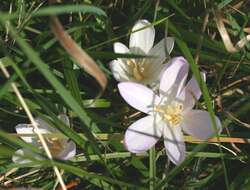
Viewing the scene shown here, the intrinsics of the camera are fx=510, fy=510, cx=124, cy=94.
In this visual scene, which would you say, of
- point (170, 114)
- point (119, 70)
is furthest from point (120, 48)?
point (170, 114)

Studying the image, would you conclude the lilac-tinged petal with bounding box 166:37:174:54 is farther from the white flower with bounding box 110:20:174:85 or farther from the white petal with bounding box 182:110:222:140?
the white petal with bounding box 182:110:222:140

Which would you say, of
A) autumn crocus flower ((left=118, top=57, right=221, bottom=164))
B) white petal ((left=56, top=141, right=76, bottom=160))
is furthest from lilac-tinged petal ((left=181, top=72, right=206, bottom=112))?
white petal ((left=56, top=141, right=76, bottom=160))

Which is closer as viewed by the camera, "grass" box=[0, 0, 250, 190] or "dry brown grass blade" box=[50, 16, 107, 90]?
"dry brown grass blade" box=[50, 16, 107, 90]

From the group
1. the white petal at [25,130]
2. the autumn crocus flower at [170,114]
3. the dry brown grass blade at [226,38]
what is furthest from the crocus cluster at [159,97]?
the white petal at [25,130]

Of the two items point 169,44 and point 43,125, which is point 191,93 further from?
point 43,125

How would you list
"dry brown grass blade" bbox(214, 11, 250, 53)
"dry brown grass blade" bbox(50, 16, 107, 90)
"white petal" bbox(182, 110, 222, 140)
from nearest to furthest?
"dry brown grass blade" bbox(50, 16, 107, 90) < "dry brown grass blade" bbox(214, 11, 250, 53) < "white petal" bbox(182, 110, 222, 140)

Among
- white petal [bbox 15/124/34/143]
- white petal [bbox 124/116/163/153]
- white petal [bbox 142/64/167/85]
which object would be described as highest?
white petal [bbox 142/64/167/85]

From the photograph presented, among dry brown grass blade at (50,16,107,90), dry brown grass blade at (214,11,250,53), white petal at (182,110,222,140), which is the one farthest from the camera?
white petal at (182,110,222,140)
